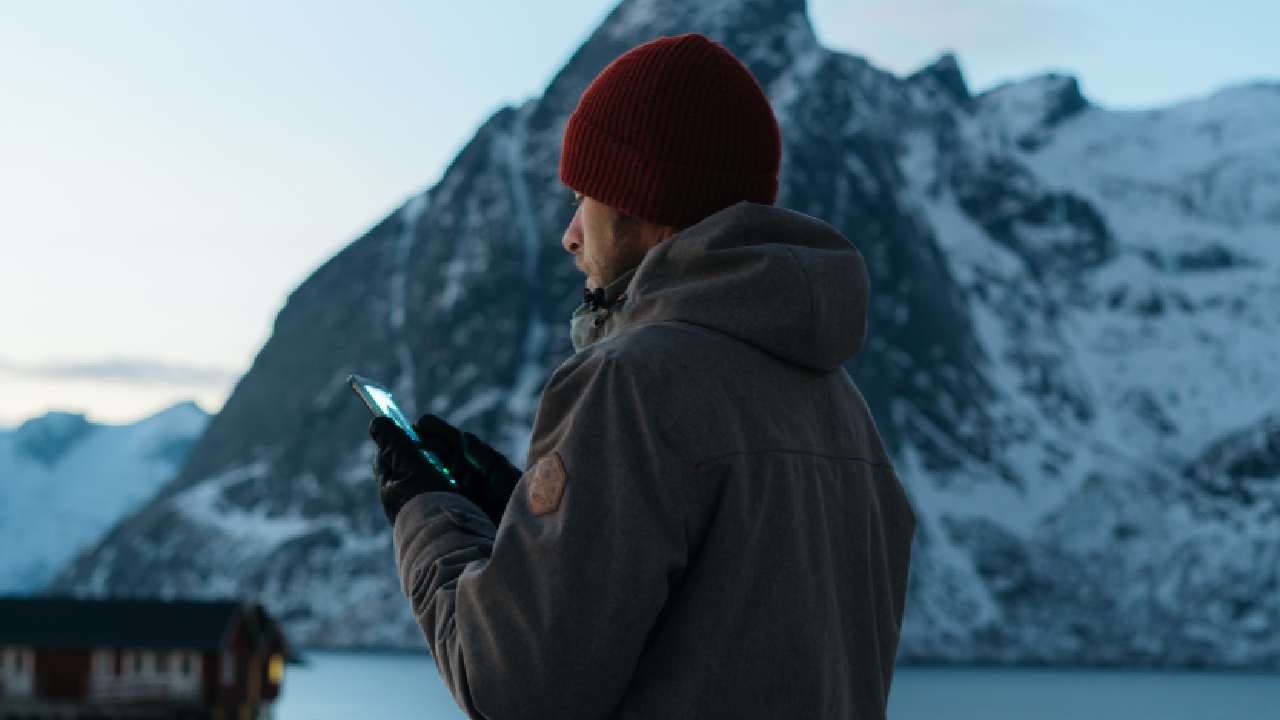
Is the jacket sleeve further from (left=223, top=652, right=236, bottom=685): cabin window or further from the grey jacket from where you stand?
(left=223, top=652, right=236, bottom=685): cabin window

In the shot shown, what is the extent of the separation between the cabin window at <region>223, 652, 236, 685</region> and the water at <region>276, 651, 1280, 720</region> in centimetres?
4418

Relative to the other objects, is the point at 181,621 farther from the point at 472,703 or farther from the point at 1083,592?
the point at 1083,592

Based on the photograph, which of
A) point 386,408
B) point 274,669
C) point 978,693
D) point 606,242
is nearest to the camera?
point 606,242

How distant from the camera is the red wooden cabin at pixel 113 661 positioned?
43000 mm

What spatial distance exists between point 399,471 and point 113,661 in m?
43.6

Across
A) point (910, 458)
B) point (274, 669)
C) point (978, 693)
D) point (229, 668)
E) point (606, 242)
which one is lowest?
point (978, 693)

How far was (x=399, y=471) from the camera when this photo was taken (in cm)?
288

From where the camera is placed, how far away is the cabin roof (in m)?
43.5

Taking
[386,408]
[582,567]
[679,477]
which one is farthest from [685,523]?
[386,408]

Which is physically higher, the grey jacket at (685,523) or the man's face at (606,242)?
the man's face at (606,242)

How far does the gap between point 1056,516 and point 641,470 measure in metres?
179

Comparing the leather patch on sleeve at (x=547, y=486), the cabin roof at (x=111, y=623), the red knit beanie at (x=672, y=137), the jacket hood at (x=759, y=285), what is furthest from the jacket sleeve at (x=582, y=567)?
the cabin roof at (x=111, y=623)

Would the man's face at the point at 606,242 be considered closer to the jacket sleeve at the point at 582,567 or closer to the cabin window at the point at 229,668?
the jacket sleeve at the point at 582,567

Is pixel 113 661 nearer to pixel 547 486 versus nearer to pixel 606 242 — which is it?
pixel 606 242
